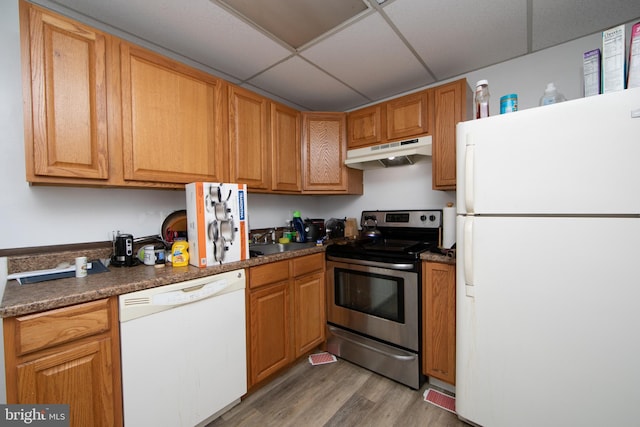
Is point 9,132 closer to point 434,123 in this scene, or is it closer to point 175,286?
point 175,286

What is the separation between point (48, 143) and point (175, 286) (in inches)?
34.2

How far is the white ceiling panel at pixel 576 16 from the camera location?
1.39m

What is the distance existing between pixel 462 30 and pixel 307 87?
1.27m

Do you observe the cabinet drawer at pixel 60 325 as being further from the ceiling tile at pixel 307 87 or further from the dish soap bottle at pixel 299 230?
the ceiling tile at pixel 307 87

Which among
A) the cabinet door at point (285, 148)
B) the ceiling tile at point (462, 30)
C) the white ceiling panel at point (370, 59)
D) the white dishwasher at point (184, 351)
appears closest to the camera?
the white dishwasher at point (184, 351)

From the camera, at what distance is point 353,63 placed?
193cm

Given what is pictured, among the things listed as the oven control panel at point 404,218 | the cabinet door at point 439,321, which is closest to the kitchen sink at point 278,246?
the oven control panel at point 404,218

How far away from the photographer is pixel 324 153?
8.00 ft

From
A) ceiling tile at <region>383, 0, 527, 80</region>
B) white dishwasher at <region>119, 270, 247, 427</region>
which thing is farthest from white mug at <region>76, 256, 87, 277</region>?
ceiling tile at <region>383, 0, 527, 80</region>

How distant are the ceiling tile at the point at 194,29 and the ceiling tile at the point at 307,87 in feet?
0.51

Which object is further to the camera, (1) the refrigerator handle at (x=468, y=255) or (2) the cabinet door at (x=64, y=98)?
(1) the refrigerator handle at (x=468, y=255)

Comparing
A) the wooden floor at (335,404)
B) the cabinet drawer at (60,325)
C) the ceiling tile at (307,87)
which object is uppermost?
the ceiling tile at (307,87)

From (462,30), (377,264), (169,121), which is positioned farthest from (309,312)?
(462,30)

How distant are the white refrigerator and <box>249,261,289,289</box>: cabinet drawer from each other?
1.12 m
